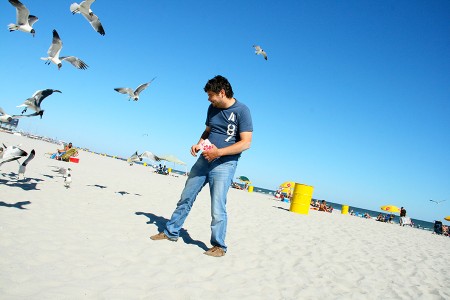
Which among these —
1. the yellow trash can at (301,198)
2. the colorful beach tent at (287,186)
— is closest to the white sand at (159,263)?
the yellow trash can at (301,198)

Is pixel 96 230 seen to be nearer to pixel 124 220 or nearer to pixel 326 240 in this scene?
pixel 124 220

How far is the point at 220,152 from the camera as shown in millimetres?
3355

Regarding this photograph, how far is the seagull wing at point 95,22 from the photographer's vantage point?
805 cm

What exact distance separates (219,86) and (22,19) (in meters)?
6.57

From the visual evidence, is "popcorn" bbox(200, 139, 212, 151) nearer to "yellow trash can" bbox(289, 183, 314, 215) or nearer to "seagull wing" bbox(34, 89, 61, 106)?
"seagull wing" bbox(34, 89, 61, 106)

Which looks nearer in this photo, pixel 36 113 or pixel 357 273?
pixel 357 273

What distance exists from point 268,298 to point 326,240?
417cm

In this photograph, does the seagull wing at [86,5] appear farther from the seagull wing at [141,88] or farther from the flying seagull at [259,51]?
the flying seagull at [259,51]

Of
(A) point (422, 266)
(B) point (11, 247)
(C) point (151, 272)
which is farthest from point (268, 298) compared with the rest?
(A) point (422, 266)

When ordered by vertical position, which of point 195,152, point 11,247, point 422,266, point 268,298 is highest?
point 195,152

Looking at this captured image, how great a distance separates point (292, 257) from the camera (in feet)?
14.0

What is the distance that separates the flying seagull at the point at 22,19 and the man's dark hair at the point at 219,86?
6241 mm

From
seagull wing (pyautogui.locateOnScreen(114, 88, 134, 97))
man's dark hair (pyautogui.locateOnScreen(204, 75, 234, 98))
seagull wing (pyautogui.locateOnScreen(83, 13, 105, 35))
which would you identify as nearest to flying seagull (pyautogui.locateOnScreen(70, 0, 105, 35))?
seagull wing (pyautogui.locateOnScreen(83, 13, 105, 35))

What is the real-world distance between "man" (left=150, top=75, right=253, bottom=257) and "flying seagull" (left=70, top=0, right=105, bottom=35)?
6256 millimetres
